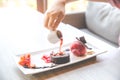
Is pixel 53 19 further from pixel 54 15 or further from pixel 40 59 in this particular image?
pixel 40 59

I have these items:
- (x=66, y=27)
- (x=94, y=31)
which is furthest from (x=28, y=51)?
(x=94, y=31)

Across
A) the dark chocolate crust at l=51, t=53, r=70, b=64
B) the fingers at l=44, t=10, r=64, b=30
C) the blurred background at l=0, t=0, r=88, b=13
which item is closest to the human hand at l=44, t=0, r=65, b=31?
the fingers at l=44, t=10, r=64, b=30

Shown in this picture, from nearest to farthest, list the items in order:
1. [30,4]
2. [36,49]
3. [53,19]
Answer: [53,19] < [36,49] < [30,4]

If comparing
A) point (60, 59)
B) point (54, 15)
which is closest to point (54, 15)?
point (54, 15)

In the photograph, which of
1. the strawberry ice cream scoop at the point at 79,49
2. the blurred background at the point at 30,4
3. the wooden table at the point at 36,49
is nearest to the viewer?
the wooden table at the point at 36,49

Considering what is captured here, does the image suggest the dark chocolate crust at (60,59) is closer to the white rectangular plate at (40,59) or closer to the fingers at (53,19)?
the white rectangular plate at (40,59)

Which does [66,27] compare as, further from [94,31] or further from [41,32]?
[94,31]

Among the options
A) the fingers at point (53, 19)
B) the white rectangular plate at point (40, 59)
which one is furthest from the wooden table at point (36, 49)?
the fingers at point (53, 19)

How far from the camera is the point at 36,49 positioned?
0.98 metres

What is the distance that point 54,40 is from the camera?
814 mm

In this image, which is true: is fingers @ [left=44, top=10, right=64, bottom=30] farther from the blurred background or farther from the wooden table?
the blurred background

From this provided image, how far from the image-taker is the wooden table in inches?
30.0

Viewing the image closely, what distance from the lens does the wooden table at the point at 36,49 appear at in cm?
76

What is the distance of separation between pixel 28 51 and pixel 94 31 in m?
1.08
